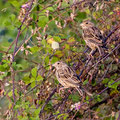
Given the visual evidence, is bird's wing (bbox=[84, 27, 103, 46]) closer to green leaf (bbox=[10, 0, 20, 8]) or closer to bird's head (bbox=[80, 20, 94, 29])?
bird's head (bbox=[80, 20, 94, 29])

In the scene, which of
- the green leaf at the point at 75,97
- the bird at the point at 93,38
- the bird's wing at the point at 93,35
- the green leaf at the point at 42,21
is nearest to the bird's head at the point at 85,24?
the bird at the point at 93,38

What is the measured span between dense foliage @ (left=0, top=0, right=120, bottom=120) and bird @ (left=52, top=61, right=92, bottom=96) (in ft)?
0.35

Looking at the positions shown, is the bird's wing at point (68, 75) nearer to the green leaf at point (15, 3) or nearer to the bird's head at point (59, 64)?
the bird's head at point (59, 64)

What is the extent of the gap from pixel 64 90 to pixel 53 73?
1.11 ft

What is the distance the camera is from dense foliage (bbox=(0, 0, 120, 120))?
11.9ft

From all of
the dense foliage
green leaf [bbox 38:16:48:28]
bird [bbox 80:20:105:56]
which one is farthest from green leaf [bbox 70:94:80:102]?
green leaf [bbox 38:16:48:28]

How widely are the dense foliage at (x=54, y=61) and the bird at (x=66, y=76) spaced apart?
0.35 ft

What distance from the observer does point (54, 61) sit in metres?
3.88

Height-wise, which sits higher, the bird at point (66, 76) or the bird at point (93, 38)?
the bird at point (93, 38)

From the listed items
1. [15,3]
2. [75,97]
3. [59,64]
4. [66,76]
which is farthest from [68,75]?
[15,3]

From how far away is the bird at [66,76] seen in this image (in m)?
3.75

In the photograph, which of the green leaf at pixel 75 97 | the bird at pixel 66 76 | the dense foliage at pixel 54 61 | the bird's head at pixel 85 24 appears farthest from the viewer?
the bird's head at pixel 85 24

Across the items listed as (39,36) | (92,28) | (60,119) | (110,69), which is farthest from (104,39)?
(60,119)

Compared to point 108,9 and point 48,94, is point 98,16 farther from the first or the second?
point 48,94
